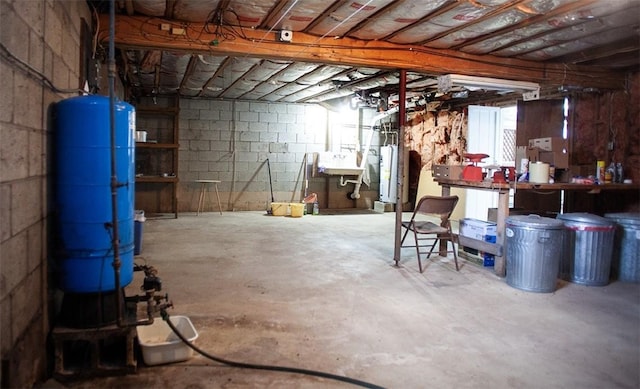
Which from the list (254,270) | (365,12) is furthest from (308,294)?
(365,12)

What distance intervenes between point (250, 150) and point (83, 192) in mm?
6842

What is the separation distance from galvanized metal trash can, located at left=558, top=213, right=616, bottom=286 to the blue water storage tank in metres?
3.77

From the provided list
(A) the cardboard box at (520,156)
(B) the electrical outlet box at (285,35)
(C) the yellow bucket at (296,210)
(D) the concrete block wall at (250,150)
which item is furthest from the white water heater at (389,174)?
(B) the electrical outlet box at (285,35)

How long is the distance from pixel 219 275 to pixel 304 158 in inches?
217

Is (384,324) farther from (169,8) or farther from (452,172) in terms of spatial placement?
(169,8)

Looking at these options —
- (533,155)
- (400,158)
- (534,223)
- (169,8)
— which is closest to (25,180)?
(169,8)

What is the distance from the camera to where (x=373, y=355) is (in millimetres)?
2332

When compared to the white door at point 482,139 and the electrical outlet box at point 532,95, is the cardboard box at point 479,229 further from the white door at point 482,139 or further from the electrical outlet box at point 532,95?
the white door at point 482,139

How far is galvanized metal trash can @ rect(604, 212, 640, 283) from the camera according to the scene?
385 centimetres

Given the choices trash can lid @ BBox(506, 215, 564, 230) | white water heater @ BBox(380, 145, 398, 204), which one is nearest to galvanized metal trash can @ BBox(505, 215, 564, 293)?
trash can lid @ BBox(506, 215, 564, 230)

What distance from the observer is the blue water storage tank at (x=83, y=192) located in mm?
1973

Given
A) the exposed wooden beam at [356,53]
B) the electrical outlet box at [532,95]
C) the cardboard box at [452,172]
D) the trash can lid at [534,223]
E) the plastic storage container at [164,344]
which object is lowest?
the plastic storage container at [164,344]

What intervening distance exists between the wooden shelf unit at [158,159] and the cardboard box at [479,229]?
5.51 metres

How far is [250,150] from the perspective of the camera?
875 centimetres
